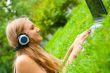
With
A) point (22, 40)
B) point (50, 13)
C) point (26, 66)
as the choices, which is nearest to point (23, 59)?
point (26, 66)

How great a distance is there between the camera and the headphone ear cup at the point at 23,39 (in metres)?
5.52

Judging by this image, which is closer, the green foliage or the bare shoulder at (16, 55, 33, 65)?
the bare shoulder at (16, 55, 33, 65)

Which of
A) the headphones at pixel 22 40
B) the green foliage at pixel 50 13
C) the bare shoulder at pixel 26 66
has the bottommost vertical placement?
the green foliage at pixel 50 13

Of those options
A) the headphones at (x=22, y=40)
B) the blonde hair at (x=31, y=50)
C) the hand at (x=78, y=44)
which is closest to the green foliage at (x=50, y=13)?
the blonde hair at (x=31, y=50)

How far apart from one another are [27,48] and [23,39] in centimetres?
17

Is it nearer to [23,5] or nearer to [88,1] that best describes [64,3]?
[23,5]

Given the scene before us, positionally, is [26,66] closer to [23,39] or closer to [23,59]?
[23,59]

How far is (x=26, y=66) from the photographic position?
547 centimetres

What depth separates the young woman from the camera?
549 centimetres

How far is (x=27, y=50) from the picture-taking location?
565 cm

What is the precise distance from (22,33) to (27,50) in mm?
224

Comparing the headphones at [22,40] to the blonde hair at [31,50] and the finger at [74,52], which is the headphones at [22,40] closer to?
the blonde hair at [31,50]

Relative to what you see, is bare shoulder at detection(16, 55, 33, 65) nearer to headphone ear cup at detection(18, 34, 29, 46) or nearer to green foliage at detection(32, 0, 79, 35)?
headphone ear cup at detection(18, 34, 29, 46)

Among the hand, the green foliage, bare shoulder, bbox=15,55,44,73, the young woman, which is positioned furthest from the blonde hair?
the green foliage
